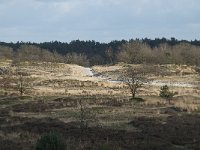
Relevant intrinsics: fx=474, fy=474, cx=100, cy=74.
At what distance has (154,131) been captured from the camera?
29.1 metres

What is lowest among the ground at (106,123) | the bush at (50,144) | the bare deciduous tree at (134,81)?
→ the ground at (106,123)

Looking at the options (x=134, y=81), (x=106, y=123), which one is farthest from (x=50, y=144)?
(x=134, y=81)

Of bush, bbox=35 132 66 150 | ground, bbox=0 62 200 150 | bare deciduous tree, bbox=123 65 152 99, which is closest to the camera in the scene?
bush, bbox=35 132 66 150

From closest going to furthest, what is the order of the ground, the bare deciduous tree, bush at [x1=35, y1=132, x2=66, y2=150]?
bush at [x1=35, y1=132, x2=66, y2=150] → the ground → the bare deciduous tree

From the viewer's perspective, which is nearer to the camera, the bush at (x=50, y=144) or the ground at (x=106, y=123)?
the bush at (x=50, y=144)

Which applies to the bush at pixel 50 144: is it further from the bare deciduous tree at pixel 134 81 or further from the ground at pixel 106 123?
the bare deciduous tree at pixel 134 81

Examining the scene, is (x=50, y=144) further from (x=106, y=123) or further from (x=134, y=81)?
(x=134, y=81)

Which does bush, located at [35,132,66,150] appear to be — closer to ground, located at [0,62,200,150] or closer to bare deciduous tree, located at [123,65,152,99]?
ground, located at [0,62,200,150]

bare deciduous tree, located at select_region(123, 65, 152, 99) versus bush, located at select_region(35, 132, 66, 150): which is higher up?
bare deciduous tree, located at select_region(123, 65, 152, 99)

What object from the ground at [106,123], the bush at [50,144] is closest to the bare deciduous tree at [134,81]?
the ground at [106,123]

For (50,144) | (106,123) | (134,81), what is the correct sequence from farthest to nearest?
(134,81) < (106,123) < (50,144)

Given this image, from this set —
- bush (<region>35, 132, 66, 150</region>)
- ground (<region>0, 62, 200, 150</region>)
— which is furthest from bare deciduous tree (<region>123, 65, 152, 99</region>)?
bush (<region>35, 132, 66, 150</region>)

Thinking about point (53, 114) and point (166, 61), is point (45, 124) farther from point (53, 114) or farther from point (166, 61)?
point (166, 61)

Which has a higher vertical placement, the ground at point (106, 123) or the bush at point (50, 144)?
the bush at point (50, 144)
